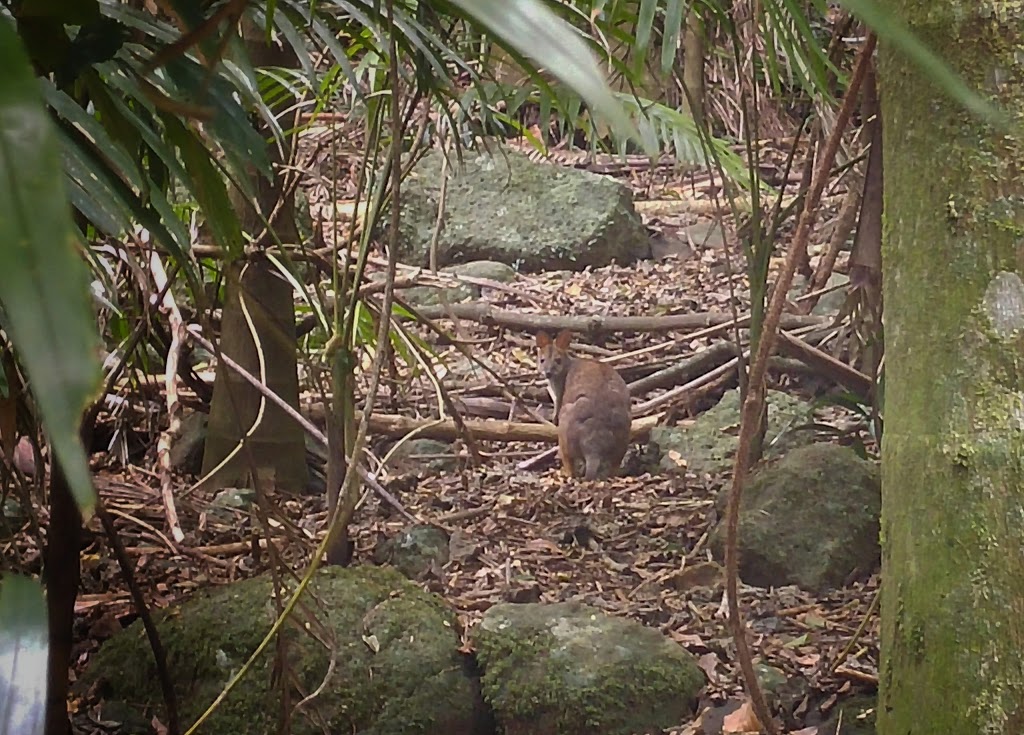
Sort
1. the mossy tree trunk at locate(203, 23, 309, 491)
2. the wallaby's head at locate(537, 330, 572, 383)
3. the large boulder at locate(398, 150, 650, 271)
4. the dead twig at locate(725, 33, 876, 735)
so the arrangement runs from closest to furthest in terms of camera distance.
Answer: the dead twig at locate(725, 33, 876, 735) < the mossy tree trunk at locate(203, 23, 309, 491) < the wallaby's head at locate(537, 330, 572, 383) < the large boulder at locate(398, 150, 650, 271)

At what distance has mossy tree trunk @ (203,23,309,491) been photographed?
2.73 metres

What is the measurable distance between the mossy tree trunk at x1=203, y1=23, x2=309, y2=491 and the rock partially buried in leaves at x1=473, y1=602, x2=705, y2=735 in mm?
918

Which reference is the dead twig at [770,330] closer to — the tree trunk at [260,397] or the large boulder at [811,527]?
the large boulder at [811,527]

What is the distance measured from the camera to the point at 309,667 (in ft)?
6.78

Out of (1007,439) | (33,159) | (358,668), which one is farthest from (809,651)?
(33,159)

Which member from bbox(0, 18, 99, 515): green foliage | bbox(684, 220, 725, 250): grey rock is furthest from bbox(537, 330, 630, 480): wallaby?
bbox(0, 18, 99, 515): green foliage

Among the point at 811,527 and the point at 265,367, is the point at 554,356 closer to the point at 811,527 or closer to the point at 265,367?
the point at 265,367

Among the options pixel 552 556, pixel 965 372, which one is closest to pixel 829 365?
pixel 552 556

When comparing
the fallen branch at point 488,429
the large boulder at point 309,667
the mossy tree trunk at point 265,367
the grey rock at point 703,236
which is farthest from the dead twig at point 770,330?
the grey rock at point 703,236

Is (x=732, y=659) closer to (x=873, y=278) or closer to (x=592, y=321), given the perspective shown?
(x=873, y=278)

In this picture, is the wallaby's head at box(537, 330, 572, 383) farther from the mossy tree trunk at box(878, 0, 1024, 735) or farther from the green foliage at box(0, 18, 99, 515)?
the green foliage at box(0, 18, 99, 515)

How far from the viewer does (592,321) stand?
4.62 meters

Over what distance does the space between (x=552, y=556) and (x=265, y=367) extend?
0.90m

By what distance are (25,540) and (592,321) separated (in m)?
2.70
